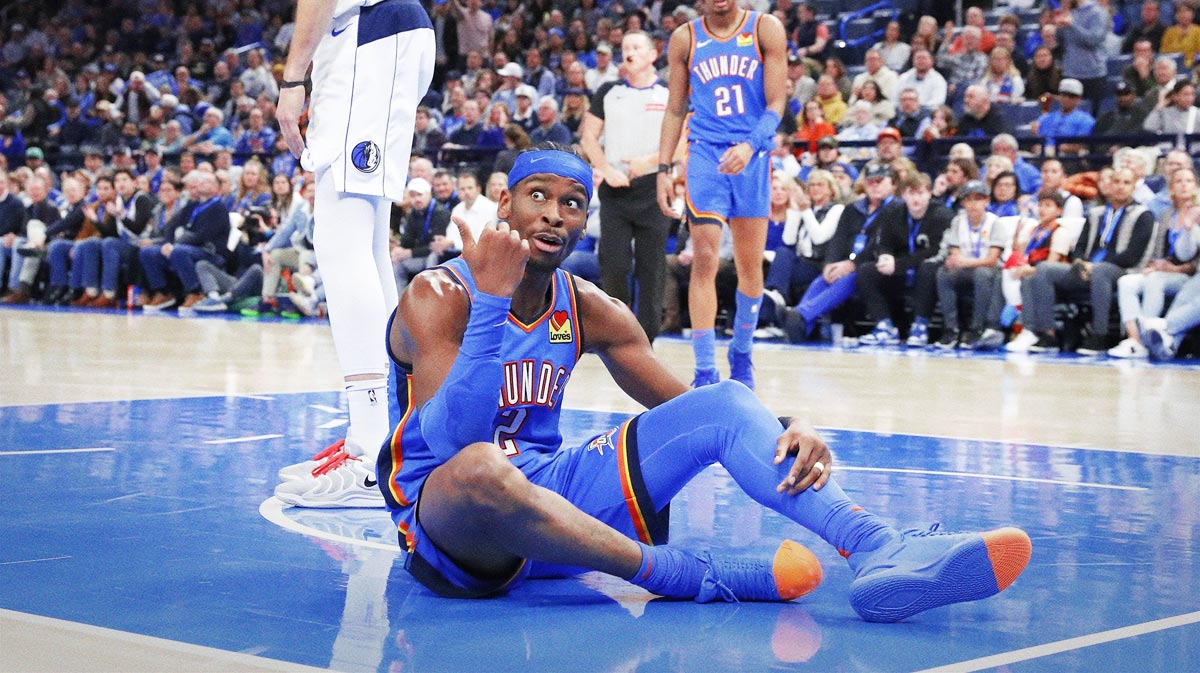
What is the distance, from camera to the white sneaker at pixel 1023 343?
1154 centimetres

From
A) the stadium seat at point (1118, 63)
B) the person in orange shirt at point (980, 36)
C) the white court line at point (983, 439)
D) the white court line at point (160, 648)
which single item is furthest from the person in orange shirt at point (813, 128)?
the white court line at point (160, 648)

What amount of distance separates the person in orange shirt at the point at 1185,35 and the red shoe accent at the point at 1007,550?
40.3 ft

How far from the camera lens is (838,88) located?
15289 mm

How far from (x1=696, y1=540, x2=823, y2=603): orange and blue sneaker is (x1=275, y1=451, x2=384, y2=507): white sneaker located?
4.97 feet

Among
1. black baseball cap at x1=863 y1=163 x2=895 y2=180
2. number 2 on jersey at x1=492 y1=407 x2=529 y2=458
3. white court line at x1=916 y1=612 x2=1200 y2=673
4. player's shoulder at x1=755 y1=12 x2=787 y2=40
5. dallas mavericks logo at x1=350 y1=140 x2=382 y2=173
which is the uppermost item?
player's shoulder at x1=755 y1=12 x2=787 y2=40

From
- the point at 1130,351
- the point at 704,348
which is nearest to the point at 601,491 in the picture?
the point at 704,348

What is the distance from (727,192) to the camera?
24.3 ft

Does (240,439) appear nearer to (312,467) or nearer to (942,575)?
(312,467)

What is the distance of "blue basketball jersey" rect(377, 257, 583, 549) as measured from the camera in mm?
3303

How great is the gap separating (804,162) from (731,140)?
21.0 ft

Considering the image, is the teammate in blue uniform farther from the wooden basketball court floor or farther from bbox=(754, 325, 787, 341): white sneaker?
bbox=(754, 325, 787, 341): white sneaker

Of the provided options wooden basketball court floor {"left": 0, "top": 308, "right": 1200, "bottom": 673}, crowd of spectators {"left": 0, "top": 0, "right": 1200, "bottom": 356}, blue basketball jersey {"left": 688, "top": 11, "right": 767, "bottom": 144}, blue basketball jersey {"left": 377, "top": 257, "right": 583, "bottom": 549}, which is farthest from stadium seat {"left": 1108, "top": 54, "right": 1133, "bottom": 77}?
blue basketball jersey {"left": 377, "top": 257, "right": 583, "bottom": 549}

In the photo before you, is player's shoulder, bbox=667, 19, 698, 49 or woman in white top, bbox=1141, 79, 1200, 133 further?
woman in white top, bbox=1141, 79, 1200, 133

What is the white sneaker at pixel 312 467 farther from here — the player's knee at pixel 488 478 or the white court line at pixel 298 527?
the player's knee at pixel 488 478
